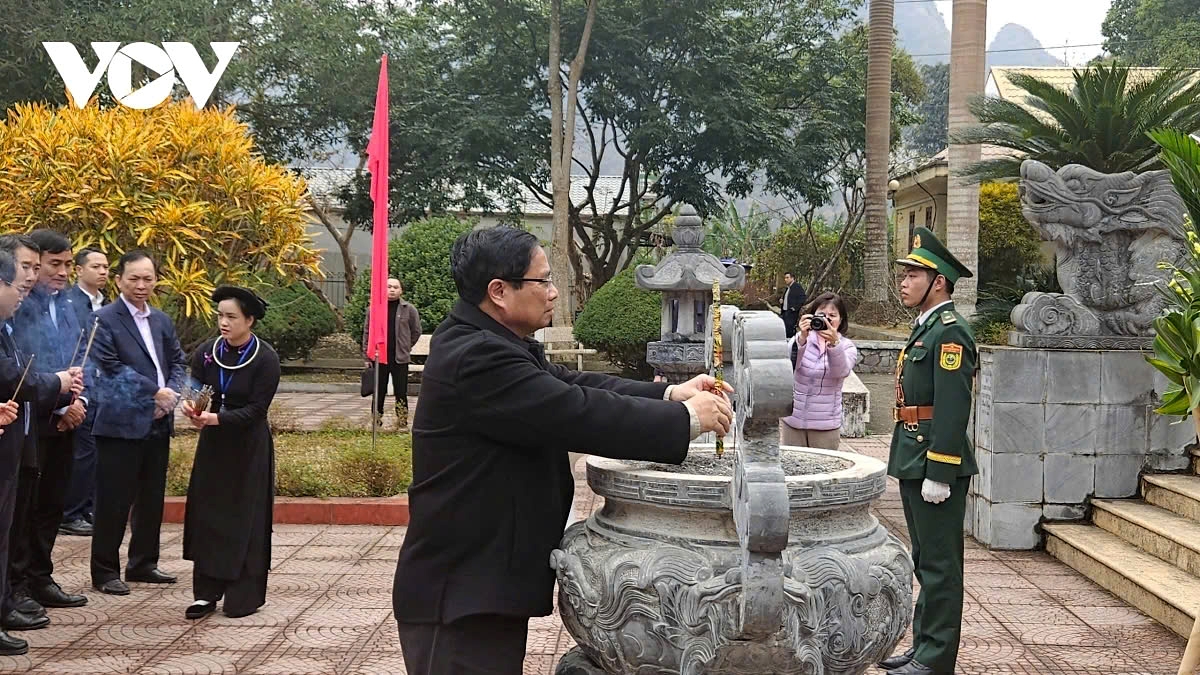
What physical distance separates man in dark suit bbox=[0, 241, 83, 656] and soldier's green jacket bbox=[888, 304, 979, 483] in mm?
3634

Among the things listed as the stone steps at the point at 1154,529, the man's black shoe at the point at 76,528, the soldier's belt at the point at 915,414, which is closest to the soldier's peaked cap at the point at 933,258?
the soldier's belt at the point at 915,414

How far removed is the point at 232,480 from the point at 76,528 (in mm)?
2461

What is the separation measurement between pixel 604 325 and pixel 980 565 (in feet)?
30.0

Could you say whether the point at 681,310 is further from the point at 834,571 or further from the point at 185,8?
the point at 185,8

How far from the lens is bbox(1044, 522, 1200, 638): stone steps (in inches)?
206

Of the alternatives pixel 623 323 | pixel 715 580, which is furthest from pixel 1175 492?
pixel 623 323

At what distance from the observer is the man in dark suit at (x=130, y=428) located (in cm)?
574

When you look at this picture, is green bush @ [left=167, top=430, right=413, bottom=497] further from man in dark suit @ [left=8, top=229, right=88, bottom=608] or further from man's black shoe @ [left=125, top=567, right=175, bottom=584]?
man in dark suit @ [left=8, top=229, right=88, bottom=608]

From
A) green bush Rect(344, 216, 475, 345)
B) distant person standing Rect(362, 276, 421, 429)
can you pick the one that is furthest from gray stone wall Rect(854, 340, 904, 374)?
distant person standing Rect(362, 276, 421, 429)

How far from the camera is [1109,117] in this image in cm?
797

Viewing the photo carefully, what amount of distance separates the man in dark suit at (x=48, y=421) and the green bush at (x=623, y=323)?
967cm

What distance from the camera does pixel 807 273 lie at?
23531 millimetres

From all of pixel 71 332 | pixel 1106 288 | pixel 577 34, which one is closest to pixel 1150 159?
pixel 1106 288

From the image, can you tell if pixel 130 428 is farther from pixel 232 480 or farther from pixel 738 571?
pixel 738 571
